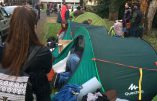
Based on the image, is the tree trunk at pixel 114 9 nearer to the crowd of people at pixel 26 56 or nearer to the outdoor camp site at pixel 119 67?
Answer: the outdoor camp site at pixel 119 67

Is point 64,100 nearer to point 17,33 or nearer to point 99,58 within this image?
point 99,58

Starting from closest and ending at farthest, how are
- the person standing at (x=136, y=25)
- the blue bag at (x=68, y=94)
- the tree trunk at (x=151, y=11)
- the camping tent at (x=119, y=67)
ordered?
the blue bag at (x=68, y=94) → the camping tent at (x=119, y=67) → the person standing at (x=136, y=25) → the tree trunk at (x=151, y=11)

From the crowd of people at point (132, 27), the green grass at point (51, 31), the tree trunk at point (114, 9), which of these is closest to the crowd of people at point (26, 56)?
the green grass at point (51, 31)

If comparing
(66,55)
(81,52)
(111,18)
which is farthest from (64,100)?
(111,18)

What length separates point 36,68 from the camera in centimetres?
324

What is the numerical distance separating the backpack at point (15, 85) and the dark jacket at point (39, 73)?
0.03 m

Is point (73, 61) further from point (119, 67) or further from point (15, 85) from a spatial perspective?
point (15, 85)

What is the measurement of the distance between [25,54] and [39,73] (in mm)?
195

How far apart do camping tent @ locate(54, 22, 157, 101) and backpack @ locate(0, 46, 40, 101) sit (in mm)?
3389

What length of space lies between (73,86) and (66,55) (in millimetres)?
2082

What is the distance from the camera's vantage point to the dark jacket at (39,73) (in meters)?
3.22

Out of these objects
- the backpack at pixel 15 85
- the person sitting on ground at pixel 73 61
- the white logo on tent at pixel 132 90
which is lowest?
the white logo on tent at pixel 132 90

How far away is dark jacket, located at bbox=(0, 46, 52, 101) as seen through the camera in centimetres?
322

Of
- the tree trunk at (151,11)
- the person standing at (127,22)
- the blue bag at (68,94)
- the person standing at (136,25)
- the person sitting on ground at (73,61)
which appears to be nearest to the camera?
the blue bag at (68,94)
